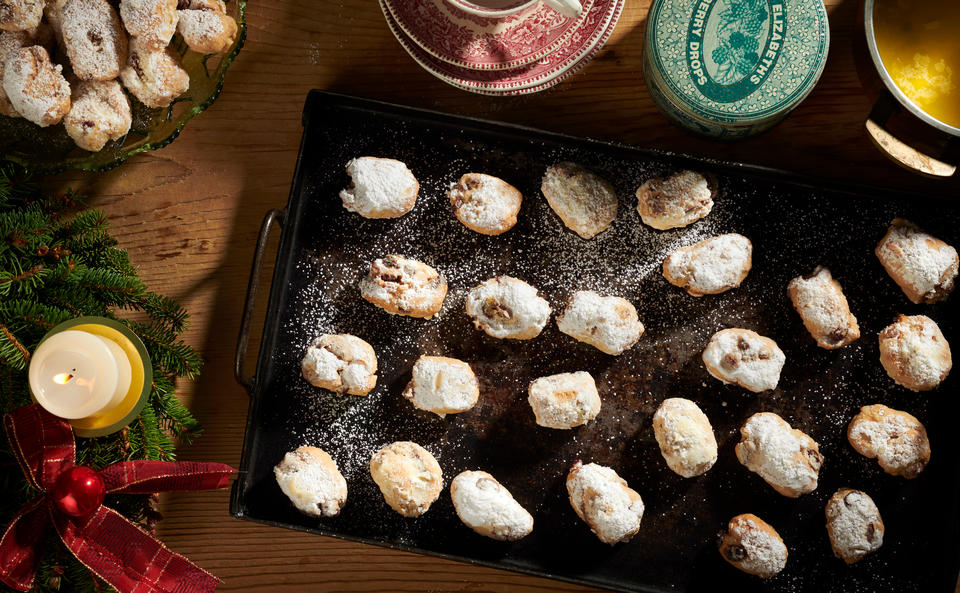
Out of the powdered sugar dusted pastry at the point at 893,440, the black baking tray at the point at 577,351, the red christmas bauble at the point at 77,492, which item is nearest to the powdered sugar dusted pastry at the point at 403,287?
the black baking tray at the point at 577,351

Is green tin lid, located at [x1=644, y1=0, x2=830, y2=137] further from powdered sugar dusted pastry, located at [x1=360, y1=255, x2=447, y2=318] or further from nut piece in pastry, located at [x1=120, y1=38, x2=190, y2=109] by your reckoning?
nut piece in pastry, located at [x1=120, y1=38, x2=190, y2=109]

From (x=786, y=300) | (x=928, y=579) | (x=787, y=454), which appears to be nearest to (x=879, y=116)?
(x=786, y=300)

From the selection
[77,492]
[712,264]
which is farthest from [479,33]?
[77,492]

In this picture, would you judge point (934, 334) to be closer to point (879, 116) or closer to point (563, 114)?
point (879, 116)

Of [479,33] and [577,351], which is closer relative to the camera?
[479,33]

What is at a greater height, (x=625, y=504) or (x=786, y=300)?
(x=786, y=300)

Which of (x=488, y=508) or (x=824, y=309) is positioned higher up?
(x=824, y=309)

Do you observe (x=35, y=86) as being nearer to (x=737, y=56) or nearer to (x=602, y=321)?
(x=602, y=321)
